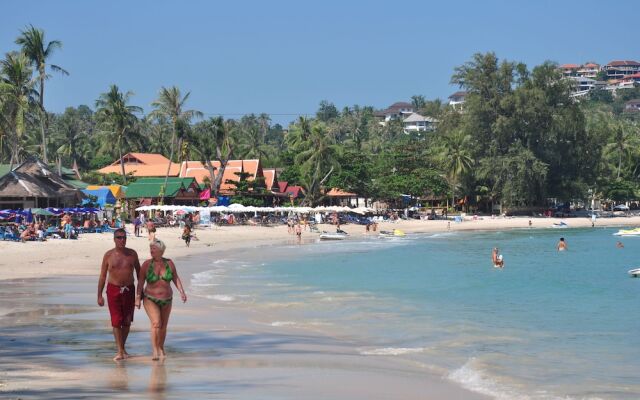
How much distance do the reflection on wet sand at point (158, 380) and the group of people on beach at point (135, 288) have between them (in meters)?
0.33

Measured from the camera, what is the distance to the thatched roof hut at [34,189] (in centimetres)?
4256

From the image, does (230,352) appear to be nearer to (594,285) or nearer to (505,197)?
(594,285)

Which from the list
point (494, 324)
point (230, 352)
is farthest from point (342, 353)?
point (494, 324)

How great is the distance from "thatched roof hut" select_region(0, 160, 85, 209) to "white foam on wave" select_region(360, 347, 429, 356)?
33.3 meters

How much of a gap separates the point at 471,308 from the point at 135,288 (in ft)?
37.3

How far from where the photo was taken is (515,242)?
172 feet

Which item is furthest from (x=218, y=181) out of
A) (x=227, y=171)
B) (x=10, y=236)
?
(x=10, y=236)

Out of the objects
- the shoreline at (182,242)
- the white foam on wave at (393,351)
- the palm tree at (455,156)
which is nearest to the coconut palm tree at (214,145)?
the shoreline at (182,242)

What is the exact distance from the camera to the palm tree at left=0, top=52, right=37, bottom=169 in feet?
159

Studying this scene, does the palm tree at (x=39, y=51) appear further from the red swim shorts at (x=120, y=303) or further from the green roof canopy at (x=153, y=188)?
the red swim shorts at (x=120, y=303)

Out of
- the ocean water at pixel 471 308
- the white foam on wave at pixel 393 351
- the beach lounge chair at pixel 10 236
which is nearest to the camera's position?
the ocean water at pixel 471 308

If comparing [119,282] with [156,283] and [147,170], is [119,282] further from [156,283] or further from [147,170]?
[147,170]

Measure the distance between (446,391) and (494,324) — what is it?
23.4 ft

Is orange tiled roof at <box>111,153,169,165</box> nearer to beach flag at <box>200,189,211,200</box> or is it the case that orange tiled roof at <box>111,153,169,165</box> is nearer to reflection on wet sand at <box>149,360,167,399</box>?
beach flag at <box>200,189,211,200</box>
